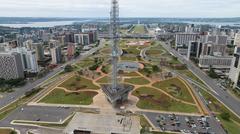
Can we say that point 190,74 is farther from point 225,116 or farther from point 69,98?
point 69,98

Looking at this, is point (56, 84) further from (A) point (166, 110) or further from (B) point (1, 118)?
(A) point (166, 110)

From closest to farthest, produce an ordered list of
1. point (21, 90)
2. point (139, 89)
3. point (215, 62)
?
1. point (139, 89)
2. point (21, 90)
3. point (215, 62)

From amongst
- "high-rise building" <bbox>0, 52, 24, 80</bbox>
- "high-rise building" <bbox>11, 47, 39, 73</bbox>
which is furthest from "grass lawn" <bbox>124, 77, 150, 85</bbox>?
"high-rise building" <bbox>0, 52, 24, 80</bbox>

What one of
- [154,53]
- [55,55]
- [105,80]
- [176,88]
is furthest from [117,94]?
[154,53]

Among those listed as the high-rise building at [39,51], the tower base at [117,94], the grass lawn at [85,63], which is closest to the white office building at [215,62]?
the tower base at [117,94]

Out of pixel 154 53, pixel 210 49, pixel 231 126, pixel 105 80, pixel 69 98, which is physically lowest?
pixel 231 126

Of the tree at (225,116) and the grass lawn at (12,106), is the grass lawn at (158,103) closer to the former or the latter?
the tree at (225,116)

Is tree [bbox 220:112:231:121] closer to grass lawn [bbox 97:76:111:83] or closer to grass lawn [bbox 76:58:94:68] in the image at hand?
grass lawn [bbox 97:76:111:83]
